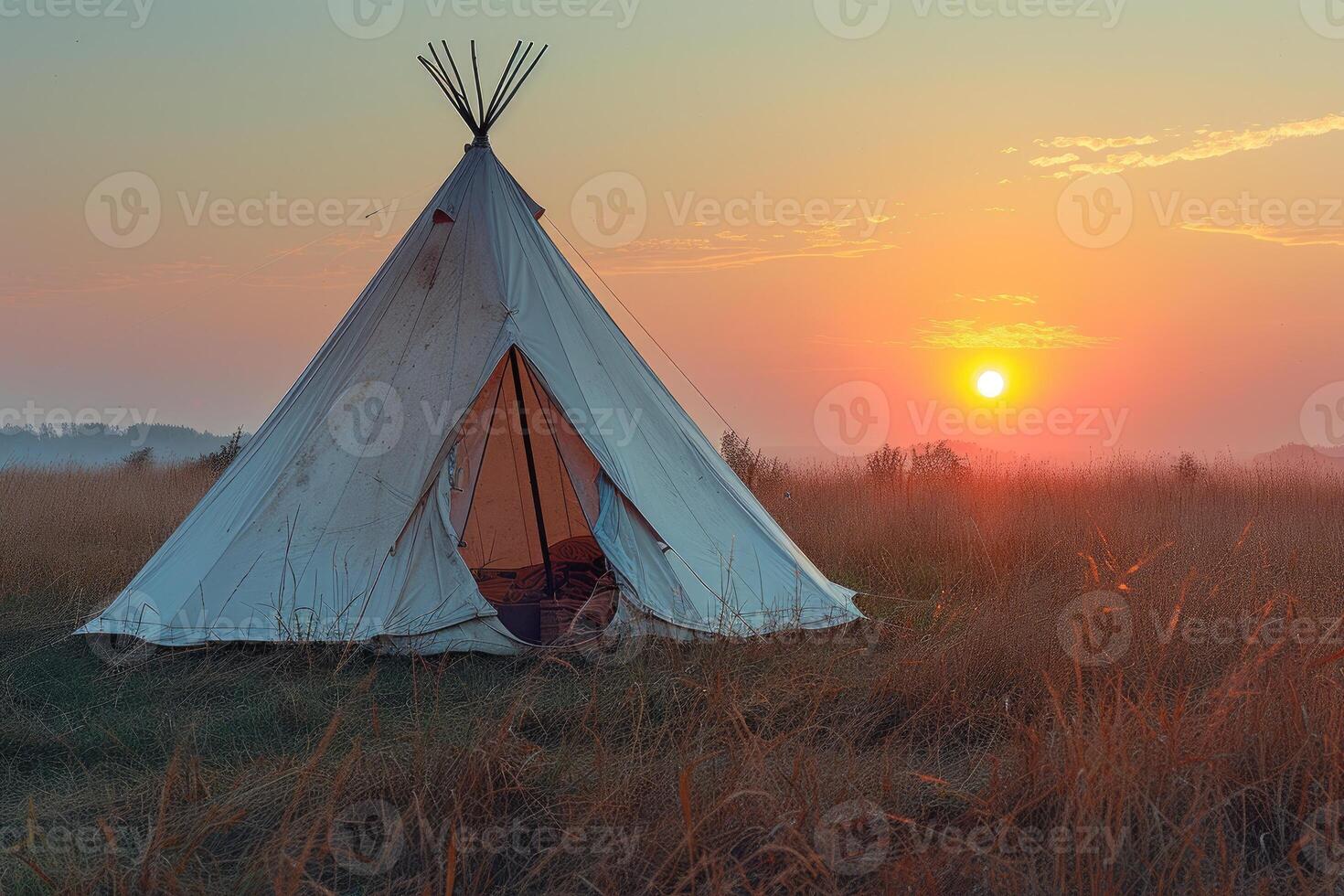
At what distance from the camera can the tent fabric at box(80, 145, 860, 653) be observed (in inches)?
187

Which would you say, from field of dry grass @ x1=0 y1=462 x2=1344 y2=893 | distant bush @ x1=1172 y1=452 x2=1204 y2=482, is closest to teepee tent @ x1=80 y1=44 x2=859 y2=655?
field of dry grass @ x1=0 y1=462 x2=1344 y2=893

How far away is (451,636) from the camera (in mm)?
4711

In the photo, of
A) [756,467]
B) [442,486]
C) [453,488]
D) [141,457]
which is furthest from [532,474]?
[141,457]

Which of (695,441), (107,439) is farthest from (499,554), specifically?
(107,439)

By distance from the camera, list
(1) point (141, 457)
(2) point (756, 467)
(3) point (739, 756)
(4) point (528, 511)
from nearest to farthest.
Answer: (3) point (739, 756), (4) point (528, 511), (2) point (756, 467), (1) point (141, 457)

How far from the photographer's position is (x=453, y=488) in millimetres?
5043

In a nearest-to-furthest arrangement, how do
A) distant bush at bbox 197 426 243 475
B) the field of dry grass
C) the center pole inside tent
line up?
the field of dry grass → the center pole inside tent → distant bush at bbox 197 426 243 475

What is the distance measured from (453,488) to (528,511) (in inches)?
106

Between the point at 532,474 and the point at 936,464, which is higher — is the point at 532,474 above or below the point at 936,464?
below

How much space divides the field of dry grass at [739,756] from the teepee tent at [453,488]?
0.67 ft

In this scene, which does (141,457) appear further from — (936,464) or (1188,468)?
(1188,468)

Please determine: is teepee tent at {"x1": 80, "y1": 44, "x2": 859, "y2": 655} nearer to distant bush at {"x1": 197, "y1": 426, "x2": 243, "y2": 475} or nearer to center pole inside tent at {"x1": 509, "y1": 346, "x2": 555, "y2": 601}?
center pole inside tent at {"x1": 509, "y1": 346, "x2": 555, "y2": 601}

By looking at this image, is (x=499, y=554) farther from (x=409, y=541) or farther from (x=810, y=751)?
(x=810, y=751)

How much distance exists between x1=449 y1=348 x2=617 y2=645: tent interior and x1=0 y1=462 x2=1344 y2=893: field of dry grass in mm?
859
